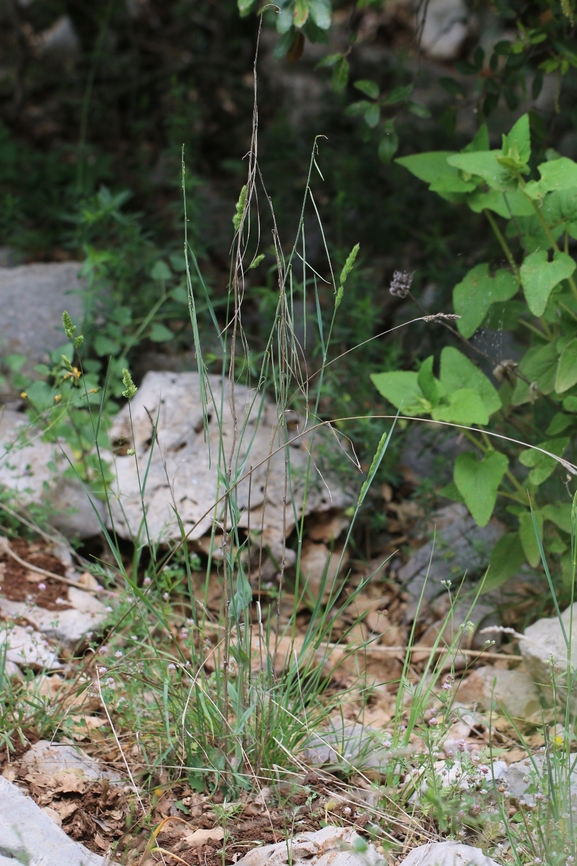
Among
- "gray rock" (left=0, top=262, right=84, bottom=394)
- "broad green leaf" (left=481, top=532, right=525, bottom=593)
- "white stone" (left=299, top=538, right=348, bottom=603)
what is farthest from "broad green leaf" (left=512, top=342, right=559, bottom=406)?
"gray rock" (left=0, top=262, right=84, bottom=394)

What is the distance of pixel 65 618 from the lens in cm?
220

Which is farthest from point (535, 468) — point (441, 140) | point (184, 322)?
point (441, 140)

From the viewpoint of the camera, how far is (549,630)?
2.02 m

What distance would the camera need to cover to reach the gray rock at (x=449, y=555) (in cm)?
242

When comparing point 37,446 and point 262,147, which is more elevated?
point 262,147

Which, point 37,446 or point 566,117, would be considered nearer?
point 37,446

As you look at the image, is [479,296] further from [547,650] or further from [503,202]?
[547,650]

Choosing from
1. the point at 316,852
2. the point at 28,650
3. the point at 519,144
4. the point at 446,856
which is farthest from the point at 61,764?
the point at 519,144

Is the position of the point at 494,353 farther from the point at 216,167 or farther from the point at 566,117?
the point at 216,167

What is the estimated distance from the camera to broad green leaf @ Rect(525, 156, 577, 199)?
1.86 m

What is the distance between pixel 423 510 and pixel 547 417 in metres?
0.53

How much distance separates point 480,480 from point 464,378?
260 millimetres

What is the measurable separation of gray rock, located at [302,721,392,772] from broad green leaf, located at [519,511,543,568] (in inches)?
23.6

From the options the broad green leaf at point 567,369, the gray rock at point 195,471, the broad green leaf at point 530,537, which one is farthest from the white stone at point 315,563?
the broad green leaf at point 567,369
